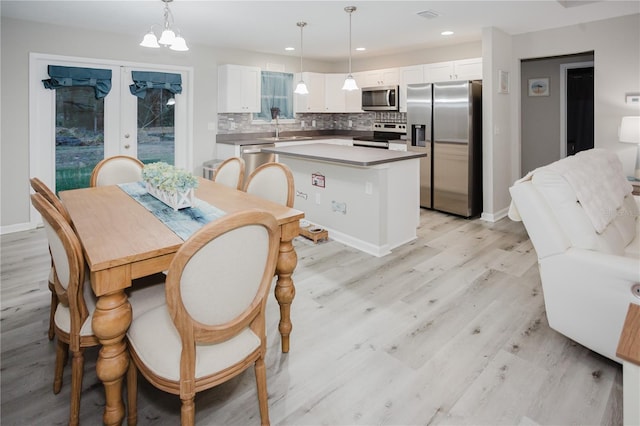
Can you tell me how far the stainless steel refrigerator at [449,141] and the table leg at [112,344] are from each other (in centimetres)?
452

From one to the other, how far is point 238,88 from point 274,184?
3.95 metres

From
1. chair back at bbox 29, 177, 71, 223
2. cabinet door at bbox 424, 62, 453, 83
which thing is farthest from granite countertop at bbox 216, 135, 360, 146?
chair back at bbox 29, 177, 71, 223

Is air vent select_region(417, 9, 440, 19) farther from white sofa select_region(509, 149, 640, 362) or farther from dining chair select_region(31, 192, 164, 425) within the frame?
dining chair select_region(31, 192, 164, 425)

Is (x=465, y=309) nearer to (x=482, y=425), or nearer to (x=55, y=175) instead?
(x=482, y=425)

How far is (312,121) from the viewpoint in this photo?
24.6ft

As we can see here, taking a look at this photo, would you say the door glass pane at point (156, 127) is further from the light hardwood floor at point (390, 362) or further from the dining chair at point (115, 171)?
the light hardwood floor at point (390, 362)

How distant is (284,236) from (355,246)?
2095mm

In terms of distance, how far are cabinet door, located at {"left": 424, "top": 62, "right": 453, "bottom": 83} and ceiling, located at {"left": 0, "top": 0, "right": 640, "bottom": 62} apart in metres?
0.36

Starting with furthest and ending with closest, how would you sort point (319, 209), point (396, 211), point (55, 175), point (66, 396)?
point (55, 175), point (319, 209), point (396, 211), point (66, 396)

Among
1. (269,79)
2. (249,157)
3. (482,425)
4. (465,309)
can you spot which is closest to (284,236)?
(482,425)

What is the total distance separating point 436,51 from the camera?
19.9 ft

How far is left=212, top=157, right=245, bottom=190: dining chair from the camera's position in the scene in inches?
124

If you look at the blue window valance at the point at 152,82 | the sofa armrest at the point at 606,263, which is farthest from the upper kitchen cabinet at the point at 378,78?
the sofa armrest at the point at 606,263

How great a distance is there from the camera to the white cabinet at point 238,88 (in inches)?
234
